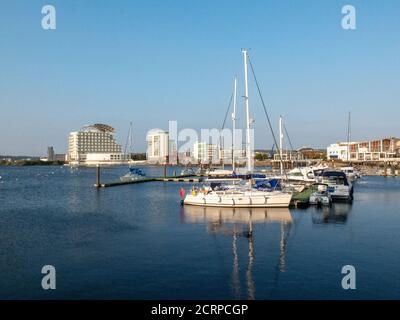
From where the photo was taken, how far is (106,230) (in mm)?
26438

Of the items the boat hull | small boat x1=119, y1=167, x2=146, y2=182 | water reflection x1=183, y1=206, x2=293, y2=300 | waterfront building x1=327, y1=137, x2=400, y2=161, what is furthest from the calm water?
waterfront building x1=327, y1=137, x2=400, y2=161

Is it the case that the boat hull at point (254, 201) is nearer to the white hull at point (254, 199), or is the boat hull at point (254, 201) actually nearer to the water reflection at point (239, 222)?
the white hull at point (254, 199)

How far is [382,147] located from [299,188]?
113 m

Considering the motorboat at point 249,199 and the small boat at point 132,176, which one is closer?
the motorboat at point 249,199

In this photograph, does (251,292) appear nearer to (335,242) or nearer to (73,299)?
(73,299)

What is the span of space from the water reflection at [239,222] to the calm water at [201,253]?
6 cm

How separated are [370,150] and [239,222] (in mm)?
140077

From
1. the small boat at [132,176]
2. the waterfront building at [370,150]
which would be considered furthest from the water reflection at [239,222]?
the waterfront building at [370,150]

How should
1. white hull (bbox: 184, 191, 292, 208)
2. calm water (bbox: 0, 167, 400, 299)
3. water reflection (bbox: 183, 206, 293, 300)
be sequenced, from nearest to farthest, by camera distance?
calm water (bbox: 0, 167, 400, 299)
water reflection (bbox: 183, 206, 293, 300)
white hull (bbox: 184, 191, 292, 208)

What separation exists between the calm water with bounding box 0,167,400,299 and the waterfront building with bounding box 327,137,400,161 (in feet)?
384

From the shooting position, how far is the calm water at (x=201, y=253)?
14766 mm

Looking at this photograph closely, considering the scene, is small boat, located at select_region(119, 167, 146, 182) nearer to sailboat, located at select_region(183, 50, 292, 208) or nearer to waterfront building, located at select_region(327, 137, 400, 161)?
sailboat, located at select_region(183, 50, 292, 208)

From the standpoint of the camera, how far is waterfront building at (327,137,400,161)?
14144 centimetres
